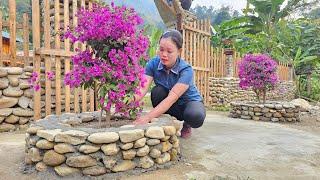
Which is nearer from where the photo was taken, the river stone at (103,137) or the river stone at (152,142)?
the river stone at (103,137)

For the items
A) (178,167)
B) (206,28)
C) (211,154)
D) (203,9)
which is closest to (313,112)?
(206,28)

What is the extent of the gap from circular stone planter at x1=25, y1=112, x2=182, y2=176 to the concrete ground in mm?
111

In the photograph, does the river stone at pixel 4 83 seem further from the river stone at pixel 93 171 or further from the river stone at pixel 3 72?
the river stone at pixel 93 171

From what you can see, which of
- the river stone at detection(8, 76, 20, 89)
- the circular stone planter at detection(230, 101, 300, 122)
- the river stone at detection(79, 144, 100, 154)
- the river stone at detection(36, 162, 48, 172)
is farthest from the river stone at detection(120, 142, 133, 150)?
the circular stone planter at detection(230, 101, 300, 122)

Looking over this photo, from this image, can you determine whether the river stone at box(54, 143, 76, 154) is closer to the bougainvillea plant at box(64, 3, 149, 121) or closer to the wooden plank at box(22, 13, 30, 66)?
the bougainvillea plant at box(64, 3, 149, 121)

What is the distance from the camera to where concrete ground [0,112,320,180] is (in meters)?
2.64

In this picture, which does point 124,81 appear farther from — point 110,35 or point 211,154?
point 211,154

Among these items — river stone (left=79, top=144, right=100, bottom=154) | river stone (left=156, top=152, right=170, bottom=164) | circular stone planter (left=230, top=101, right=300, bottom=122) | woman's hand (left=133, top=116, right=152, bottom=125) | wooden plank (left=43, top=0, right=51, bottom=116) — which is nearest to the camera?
river stone (left=79, top=144, right=100, bottom=154)

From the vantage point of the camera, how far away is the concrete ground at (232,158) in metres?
2.64

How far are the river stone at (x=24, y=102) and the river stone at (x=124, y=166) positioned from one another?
2.63 m

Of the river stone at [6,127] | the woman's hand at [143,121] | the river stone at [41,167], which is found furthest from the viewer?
the river stone at [6,127]

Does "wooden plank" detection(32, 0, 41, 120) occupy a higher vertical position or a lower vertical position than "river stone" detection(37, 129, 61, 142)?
higher

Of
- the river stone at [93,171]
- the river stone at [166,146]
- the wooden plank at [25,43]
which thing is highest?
the wooden plank at [25,43]

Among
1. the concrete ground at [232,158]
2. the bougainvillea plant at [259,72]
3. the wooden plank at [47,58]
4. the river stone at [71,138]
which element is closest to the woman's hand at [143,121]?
the concrete ground at [232,158]
